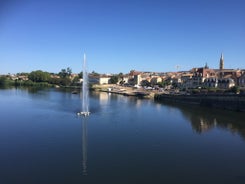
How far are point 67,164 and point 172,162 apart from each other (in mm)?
5907

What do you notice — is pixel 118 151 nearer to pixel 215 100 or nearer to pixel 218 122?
pixel 218 122

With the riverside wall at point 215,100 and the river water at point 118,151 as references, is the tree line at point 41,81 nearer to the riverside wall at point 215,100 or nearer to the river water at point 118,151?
the riverside wall at point 215,100

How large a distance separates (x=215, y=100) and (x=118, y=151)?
97.2 ft

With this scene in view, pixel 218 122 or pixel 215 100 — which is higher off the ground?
pixel 215 100

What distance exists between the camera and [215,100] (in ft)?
140

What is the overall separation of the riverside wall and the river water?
36.3 ft

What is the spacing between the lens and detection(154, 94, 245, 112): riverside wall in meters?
38.1

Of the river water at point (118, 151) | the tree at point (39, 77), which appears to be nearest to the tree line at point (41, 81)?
the tree at point (39, 77)

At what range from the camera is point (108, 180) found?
1290 centimetres

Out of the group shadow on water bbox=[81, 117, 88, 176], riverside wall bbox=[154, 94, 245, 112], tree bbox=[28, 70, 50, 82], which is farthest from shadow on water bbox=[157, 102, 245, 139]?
tree bbox=[28, 70, 50, 82]

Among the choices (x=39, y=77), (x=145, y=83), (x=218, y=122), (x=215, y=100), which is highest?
(x=39, y=77)

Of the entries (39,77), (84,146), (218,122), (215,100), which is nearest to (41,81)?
(39,77)

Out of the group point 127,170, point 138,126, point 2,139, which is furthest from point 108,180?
point 138,126

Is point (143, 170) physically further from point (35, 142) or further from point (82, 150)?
point (35, 142)
